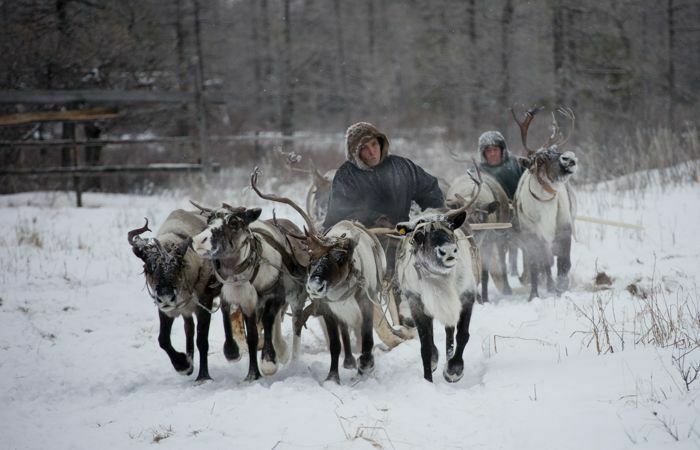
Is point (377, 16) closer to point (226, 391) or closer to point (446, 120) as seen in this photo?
point (446, 120)

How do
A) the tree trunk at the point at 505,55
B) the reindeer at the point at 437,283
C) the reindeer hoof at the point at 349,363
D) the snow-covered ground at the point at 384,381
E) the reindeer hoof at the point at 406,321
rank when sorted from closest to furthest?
the snow-covered ground at the point at 384,381, the reindeer at the point at 437,283, the reindeer hoof at the point at 349,363, the reindeer hoof at the point at 406,321, the tree trunk at the point at 505,55

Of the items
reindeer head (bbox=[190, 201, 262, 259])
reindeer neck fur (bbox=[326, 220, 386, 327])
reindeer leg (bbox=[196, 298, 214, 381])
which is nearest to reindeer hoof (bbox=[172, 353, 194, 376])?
reindeer leg (bbox=[196, 298, 214, 381])

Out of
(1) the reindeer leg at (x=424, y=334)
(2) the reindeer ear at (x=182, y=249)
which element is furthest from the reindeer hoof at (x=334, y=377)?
(2) the reindeer ear at (x=182, y=249)

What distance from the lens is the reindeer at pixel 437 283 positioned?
4785 millimetres

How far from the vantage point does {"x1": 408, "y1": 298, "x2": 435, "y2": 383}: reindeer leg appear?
199 inches

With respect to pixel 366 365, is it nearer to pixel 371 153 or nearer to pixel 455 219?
pixel 455 219

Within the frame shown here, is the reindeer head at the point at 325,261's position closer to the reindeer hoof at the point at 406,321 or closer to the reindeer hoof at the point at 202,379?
the reindeer hoof at the point at 202,379

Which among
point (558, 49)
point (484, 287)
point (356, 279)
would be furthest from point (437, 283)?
point (558, 49)

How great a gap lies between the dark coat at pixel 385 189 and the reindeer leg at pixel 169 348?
5.84ft

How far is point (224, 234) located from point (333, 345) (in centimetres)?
125

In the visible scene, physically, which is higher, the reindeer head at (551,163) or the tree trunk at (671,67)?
the tree trunk at (671,67)

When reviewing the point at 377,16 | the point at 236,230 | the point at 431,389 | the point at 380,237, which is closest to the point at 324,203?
the point at 380,237

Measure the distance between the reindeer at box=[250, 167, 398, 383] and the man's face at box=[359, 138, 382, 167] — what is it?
99 centimetres

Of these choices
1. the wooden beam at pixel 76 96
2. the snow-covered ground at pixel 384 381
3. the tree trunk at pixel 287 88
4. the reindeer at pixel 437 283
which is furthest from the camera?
the tree trunk at pixel 287 88
